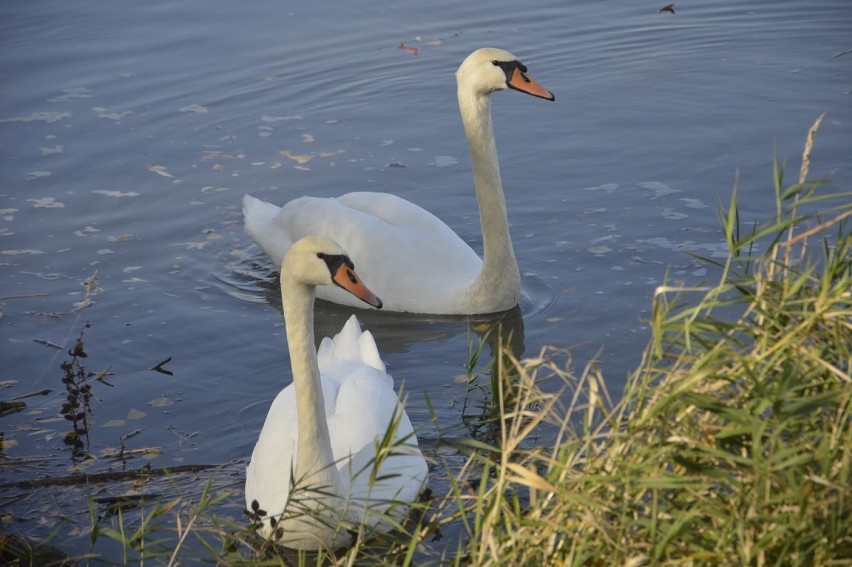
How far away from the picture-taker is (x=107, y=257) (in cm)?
914

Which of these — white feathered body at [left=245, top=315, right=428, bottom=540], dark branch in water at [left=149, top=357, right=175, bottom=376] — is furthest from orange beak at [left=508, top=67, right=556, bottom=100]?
dark branch in water at [left=149, top=357, right=175, bottom=376]

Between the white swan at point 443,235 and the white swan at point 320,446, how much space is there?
6.37 ft

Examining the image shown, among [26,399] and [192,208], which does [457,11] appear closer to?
[192,208]

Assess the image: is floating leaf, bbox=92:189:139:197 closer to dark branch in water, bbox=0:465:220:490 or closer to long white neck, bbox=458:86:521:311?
long white neck, bbox=458:86:521:311

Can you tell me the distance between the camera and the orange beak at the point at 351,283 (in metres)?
5.21

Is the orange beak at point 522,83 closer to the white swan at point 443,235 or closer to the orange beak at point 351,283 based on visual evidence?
the white swan at point 443,235

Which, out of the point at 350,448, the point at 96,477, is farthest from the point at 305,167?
the point at 350,448

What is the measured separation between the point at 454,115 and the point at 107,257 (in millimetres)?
3655

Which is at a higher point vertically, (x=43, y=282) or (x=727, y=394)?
(x=727, y=394)

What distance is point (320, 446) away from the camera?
530 cm

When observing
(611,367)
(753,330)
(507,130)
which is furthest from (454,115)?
(753,330)

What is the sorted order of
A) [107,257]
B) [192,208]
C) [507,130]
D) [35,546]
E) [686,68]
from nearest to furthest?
1. [35,546]
2. [107,257]
3. [192,208]
4. [507,130]
5. [686,68]

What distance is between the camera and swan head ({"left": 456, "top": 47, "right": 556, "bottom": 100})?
7.71 m

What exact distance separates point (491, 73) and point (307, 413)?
314 cm
